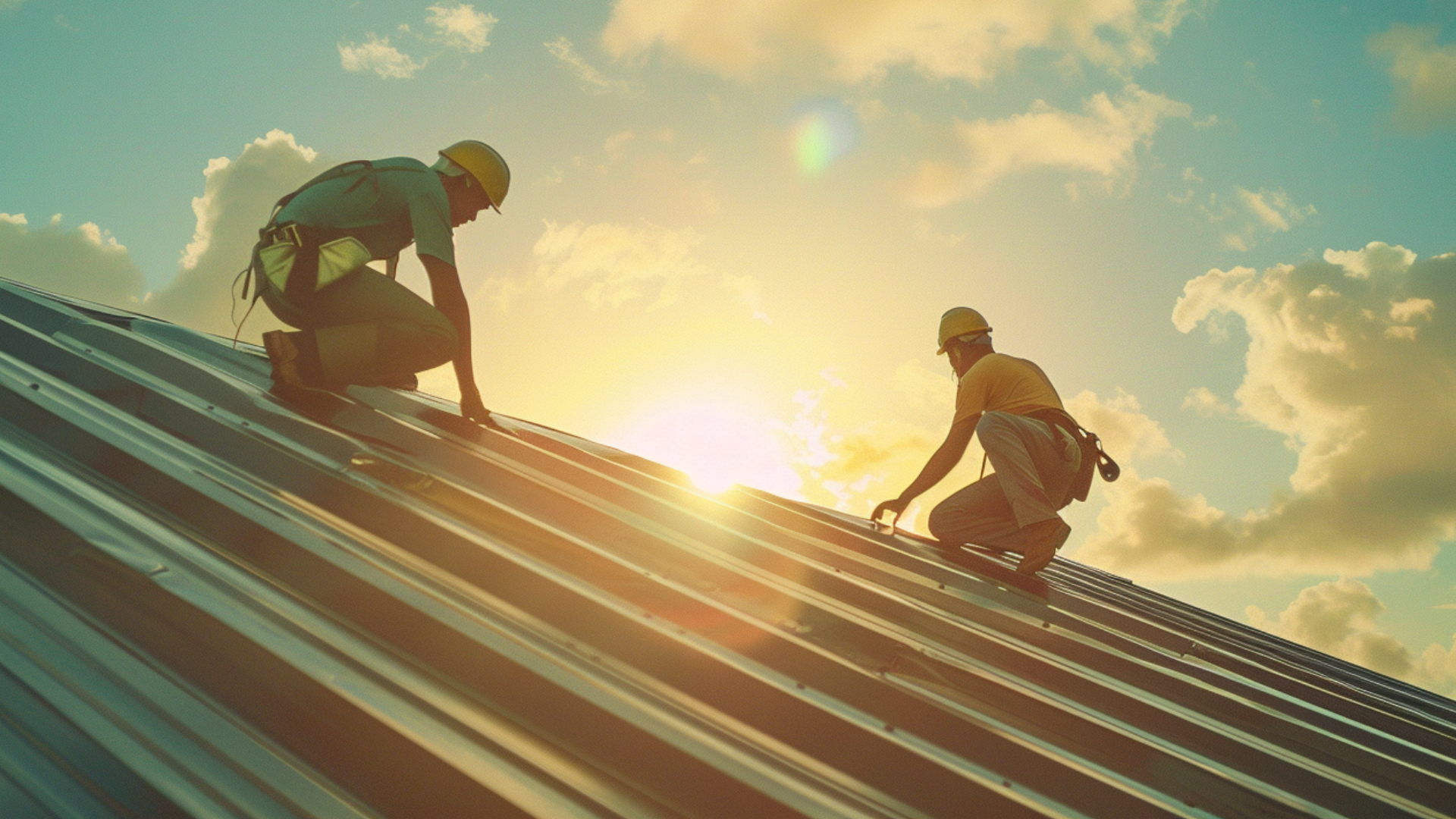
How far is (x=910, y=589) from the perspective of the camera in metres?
2.97

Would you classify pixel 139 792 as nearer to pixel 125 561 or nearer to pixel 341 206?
pixel 125 561

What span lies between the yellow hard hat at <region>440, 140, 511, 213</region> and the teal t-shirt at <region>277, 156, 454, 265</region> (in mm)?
329

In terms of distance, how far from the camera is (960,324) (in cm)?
509

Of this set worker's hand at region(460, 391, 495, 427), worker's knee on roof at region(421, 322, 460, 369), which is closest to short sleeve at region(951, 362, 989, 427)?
worker's hand at region(460, 391, 495, 427)

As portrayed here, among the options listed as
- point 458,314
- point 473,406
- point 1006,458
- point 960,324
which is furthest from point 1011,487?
point 458,314

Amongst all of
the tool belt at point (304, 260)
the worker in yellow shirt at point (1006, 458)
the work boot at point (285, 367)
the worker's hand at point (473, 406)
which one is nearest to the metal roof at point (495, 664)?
the work boot at point (285, 367)

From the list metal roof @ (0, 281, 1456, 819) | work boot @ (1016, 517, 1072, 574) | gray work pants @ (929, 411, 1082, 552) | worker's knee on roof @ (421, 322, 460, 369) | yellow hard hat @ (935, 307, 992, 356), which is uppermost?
yellow hard hat @ (935, 307, 992, 356)

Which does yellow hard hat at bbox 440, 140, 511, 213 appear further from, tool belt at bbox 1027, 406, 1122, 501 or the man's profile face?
tool belt at bbox 1027, 406, 1122, 501

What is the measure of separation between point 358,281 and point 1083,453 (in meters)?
3.84

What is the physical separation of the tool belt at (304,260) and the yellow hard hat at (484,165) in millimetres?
821

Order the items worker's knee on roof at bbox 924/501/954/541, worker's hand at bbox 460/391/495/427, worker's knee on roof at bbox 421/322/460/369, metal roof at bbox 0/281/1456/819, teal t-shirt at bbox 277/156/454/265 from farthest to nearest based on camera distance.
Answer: worker's knee on roof at bbox 924/501/954/541 → worker's hand at bbox 460/391/495/427 → worker's knee on roof at bbox 421/322/460/369 → teal t-shirt at bbox 277/156/454/265 → metal roof at bbox 0/281/1456/819

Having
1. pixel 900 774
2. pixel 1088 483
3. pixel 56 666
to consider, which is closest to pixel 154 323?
pixel 56 666

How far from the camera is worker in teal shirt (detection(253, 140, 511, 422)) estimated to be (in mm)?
3104

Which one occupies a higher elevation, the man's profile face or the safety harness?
the man's profile face
